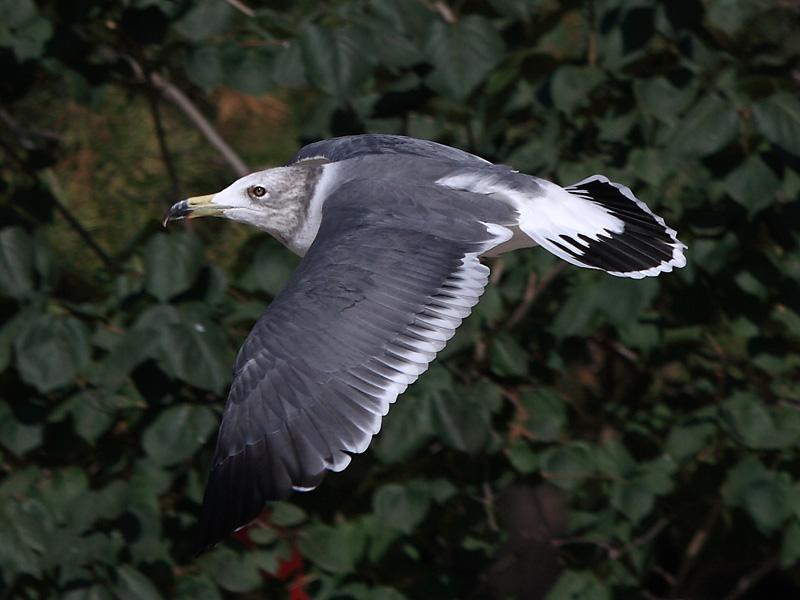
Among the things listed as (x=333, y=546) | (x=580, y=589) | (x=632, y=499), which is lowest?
(x=580, y=589)

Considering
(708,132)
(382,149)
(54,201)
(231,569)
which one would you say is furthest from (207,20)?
(231,569)

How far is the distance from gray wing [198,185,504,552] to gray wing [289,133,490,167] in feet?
1.05

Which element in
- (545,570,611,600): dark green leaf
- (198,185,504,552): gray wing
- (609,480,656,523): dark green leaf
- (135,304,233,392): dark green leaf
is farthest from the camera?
(545,570,611,600): dark green leaf

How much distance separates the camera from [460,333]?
238 cm

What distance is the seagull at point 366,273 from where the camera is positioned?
1.76m

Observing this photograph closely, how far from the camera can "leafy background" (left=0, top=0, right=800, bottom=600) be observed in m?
2.24

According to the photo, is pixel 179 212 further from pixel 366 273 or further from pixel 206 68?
pixel 366 273

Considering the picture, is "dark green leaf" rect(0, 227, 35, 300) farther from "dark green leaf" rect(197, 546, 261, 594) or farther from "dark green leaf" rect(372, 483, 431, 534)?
"dark green leaf" rect(372, 483, 431, 534)

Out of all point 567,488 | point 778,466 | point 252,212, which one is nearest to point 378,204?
point 252,212

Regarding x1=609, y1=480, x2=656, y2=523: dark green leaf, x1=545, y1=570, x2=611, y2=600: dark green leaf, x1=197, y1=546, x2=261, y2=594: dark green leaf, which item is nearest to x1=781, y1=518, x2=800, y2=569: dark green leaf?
x1=609, y1=480, x2=656, y2=523: dark green leaf

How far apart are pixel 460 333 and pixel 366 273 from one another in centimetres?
54

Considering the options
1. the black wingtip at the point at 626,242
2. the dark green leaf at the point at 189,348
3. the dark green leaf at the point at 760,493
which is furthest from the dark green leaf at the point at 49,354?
the dark green leaf at the point at 760,493

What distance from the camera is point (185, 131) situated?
312 cm

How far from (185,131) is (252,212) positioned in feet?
2.95
